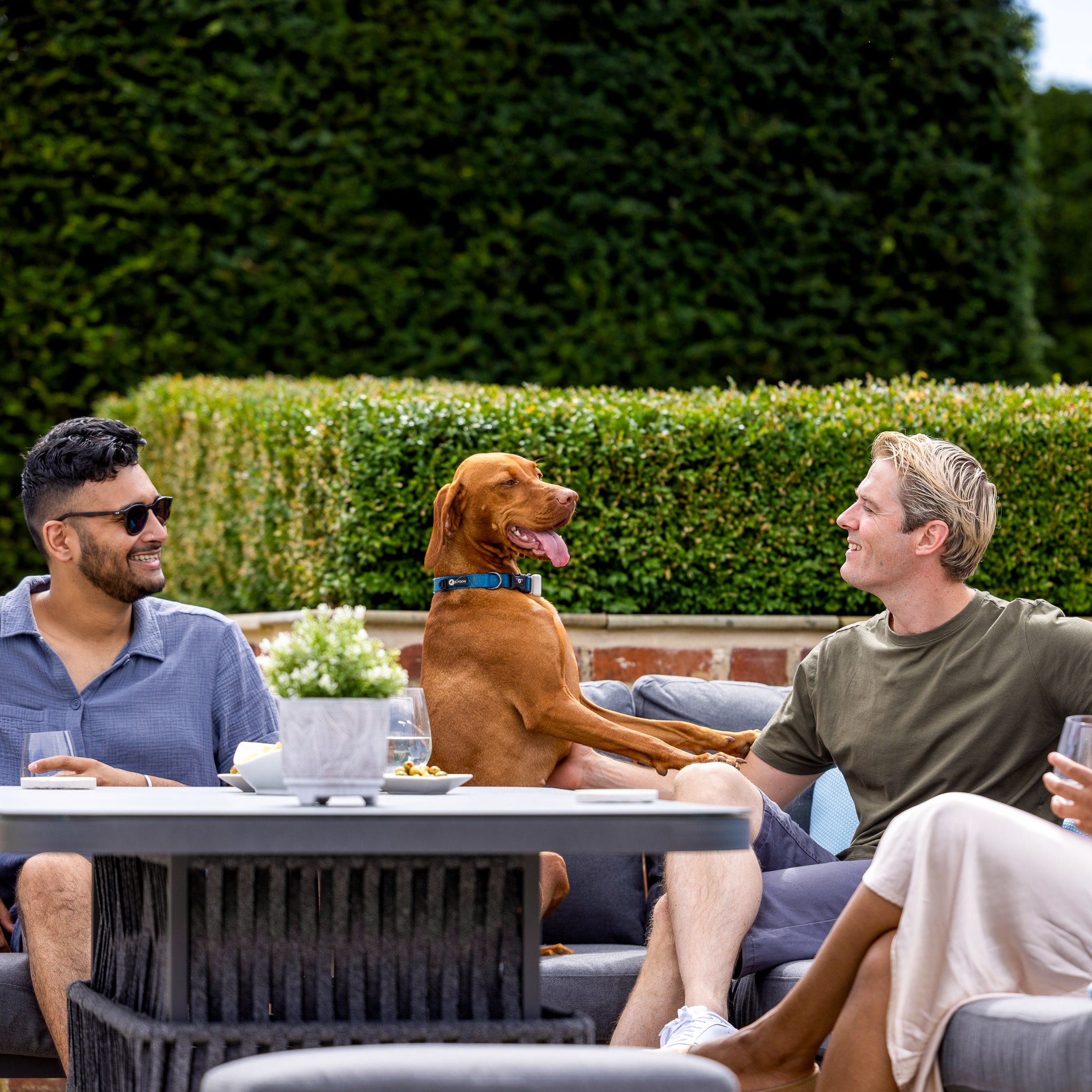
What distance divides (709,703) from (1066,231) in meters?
9.52

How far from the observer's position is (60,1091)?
12.2 feet

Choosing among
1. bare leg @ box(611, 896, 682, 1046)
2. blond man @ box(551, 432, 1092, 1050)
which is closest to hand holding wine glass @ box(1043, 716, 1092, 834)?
blond man @ box(551, 432, 1092, 1050)

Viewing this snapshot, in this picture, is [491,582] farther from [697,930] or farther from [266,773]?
[266,773]

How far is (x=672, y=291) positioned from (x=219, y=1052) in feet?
20.0

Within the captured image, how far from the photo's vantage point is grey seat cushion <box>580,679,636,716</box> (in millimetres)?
3969

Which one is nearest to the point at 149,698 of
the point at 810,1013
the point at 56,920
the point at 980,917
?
the point at 56,920

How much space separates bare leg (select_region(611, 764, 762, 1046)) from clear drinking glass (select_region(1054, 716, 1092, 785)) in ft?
2.74

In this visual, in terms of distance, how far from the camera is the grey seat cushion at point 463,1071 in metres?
1.44

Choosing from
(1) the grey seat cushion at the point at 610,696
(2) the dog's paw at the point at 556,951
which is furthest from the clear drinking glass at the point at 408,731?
(1) the grey seat cushion at the point at 610,696

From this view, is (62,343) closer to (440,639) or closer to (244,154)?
(244,154)

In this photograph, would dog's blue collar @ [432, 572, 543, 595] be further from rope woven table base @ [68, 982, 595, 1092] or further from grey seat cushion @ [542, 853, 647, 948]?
rope woven table base @ [68, 982, 595, 1092]

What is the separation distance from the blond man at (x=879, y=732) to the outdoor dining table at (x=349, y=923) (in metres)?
0.84

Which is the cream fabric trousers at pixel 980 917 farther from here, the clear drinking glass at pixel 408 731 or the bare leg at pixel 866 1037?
the clear drinking glass at pixel 408 731

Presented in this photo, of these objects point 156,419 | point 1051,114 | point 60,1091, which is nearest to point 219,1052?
point 60,1091
